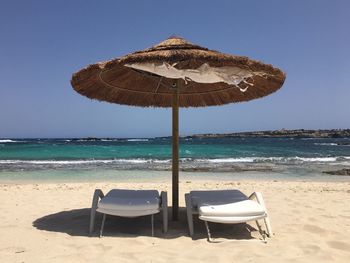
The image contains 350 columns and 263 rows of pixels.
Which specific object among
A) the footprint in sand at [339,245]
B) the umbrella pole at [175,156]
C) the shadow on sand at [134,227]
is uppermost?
the umbrella pole at [175,156]

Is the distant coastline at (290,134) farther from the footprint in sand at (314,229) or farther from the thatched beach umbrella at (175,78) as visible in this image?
the footprint in sand at (314,229)

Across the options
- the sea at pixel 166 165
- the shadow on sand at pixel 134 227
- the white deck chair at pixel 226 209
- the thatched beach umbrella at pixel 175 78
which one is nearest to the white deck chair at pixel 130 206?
the shadow on sand at pixel 134 227

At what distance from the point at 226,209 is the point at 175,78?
5.94 ft

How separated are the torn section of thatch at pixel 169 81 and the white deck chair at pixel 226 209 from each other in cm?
140

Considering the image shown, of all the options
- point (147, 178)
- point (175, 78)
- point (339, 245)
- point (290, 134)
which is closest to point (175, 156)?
point (175, 78)

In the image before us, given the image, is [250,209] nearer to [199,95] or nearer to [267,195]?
[199,95]

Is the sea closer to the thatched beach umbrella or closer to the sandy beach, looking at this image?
the thatched beach umbrella

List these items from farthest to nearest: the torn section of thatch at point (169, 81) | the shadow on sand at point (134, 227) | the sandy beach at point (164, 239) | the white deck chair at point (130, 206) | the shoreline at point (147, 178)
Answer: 1. the shoreline at point (147, 178)
2. the shadow on sand at point (134, 227)
3. the white deck chair at point (130, 206)
4. the torn section of thatch at point (169, 81)
5. the sandy beach at point (164, 239)

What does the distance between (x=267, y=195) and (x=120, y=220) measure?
3.66 metres

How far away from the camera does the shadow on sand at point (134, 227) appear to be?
172 inches

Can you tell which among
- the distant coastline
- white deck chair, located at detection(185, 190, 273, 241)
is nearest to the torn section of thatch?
white deck chair, located at detection(185, 190, 273, 241)

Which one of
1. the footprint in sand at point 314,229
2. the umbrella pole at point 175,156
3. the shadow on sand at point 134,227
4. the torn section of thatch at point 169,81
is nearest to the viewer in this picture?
the torn section of thatch at point 169,81

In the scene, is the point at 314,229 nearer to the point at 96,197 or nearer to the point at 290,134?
the point at 96,197

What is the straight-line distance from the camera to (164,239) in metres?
4.19
